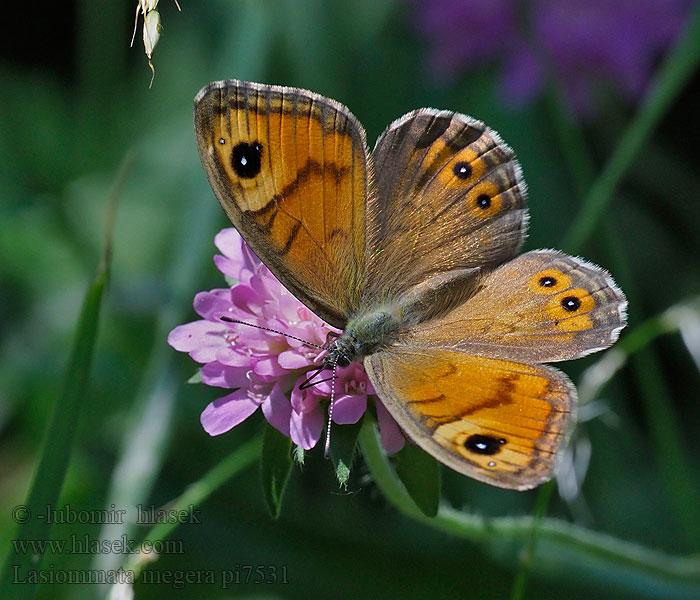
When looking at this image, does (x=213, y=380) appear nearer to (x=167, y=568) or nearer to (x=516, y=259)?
(x=516, y=259)

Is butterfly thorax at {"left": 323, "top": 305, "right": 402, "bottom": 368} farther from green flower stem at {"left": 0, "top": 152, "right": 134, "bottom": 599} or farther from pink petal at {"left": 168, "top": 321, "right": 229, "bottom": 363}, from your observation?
green flower stem at {"left": 0, "top": 152, "right": 134, "bottom": 599}

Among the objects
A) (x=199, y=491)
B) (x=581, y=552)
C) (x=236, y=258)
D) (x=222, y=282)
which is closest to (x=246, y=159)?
(x=236, y=258)

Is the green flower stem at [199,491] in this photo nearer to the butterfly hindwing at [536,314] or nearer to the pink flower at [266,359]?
the pink flower at [266,359]

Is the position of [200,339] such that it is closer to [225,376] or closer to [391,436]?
[225,376]

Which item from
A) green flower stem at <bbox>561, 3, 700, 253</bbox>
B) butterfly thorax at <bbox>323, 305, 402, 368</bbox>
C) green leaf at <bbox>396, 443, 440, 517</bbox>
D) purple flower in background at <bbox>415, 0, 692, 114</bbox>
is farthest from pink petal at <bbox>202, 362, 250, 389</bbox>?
purple flower in background at <bbox>415, 0, 692, 114</bbox>

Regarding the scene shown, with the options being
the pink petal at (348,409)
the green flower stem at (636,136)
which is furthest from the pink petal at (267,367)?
the green flower stem at (636,136)
